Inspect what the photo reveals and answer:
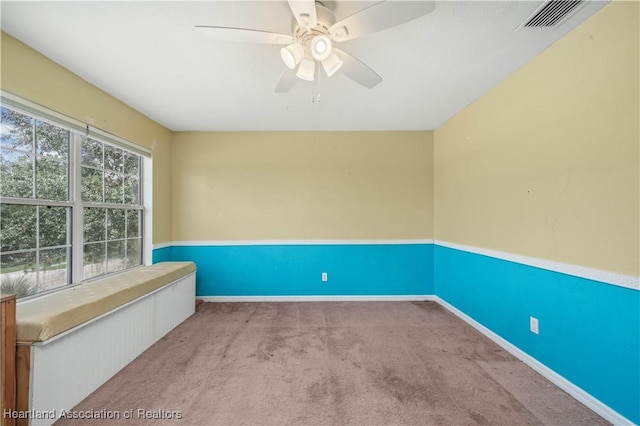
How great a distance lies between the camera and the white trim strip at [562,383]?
1588 mm

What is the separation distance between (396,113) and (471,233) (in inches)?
63.6

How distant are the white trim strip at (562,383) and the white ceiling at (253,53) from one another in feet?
7.78

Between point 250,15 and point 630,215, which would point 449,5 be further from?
point 630,215

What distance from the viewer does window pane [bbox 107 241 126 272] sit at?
279 centimetres

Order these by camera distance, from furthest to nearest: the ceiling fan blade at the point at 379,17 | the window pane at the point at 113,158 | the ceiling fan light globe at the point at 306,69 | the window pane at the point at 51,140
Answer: the window pane at the point at 113,158, the window pane at the point at 51,140, the ceiling fan light globe at the point at 306,69, the ceiling fan blade at the point at 379,17

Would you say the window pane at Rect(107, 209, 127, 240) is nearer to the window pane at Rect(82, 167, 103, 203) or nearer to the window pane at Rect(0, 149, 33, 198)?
the window pane at Rect(82, 167, 103, 203)

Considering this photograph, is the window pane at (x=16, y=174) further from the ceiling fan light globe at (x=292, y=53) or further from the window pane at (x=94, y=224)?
the ceiling fan light globe at (x=292, y=53)

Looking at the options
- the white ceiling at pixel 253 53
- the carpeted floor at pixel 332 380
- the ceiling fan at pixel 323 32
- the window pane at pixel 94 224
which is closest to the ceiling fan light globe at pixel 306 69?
the ceiling fan at pixel 323 32

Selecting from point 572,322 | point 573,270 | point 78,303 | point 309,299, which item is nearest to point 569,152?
point 573,270

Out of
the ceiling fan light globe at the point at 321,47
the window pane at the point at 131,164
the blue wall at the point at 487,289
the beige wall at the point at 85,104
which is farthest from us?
the window pane at the point at 131,164

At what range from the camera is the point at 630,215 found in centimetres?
148

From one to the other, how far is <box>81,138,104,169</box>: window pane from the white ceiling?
21.0 inches

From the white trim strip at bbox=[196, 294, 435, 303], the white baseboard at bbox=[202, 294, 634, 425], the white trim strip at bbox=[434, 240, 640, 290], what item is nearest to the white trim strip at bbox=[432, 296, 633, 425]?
the white baseboard at bbox=[202, 294, 634, 425]

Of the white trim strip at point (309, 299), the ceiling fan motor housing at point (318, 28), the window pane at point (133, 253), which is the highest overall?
the ceiling fan motor housing at point (318, 28)
